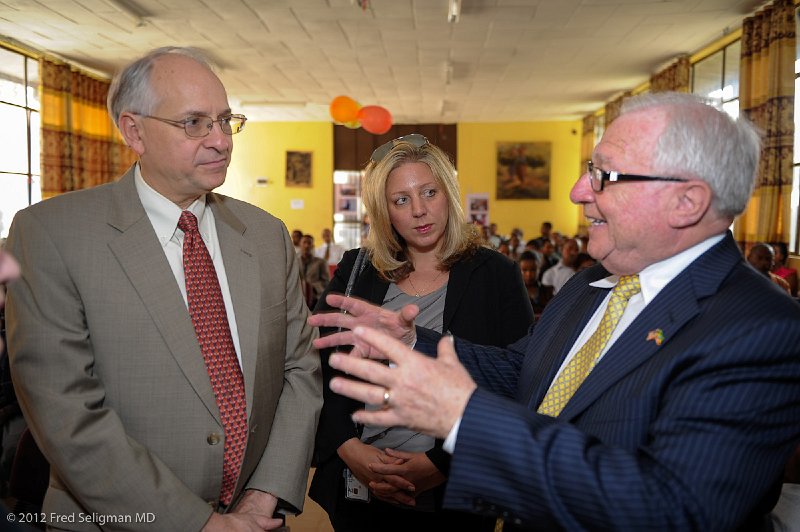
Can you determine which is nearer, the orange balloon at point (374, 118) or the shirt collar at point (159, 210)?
the shirt collar at point (159, 210)

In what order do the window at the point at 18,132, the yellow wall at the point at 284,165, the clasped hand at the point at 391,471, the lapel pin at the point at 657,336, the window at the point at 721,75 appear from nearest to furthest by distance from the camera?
the lapel pin at the point at 657,336 → the clasped hand at the point at 391,471 → the window at the point at 721,75 → the window at the point at 18,132 → the yellow wall at the point at 284,165

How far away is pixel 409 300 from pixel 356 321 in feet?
2.10

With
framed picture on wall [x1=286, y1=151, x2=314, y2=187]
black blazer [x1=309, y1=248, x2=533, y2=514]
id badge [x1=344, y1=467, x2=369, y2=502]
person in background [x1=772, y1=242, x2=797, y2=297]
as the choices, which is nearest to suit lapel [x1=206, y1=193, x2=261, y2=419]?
black blazer [x1=309, y1=248, x2=533, y2=514]

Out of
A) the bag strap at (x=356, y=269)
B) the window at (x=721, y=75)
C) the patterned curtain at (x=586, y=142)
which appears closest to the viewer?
the bag strap at (x=356, y=269)

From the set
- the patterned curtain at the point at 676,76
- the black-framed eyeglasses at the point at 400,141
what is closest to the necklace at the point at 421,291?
the black-framed eyeglasses at the point at 400,141

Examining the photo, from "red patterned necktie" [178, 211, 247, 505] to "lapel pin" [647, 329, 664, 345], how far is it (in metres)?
1.05

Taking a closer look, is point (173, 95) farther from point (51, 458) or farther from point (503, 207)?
point (503, 207)

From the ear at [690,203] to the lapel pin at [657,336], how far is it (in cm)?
26

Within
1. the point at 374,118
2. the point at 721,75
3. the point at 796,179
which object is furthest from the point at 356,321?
the point at 721,75

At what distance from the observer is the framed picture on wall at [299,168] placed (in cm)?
1672

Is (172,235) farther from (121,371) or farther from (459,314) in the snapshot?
(459,314)

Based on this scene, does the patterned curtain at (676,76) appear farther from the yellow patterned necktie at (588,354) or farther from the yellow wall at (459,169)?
the yellow patterned necktie at (588,354)

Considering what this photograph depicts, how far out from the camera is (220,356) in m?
1.60

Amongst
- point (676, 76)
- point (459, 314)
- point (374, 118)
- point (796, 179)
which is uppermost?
point (676, 76)
